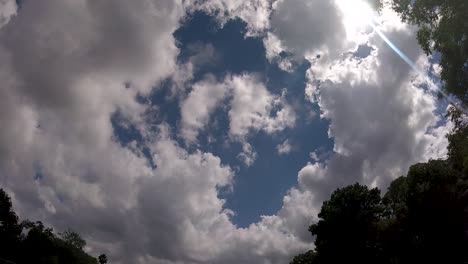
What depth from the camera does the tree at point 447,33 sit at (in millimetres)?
14188

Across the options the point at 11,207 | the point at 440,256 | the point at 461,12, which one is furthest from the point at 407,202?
the point at 11,207

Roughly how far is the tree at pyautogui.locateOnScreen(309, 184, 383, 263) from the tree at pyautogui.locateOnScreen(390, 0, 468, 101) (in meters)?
35.8

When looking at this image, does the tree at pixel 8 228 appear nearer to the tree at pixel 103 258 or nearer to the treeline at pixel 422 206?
the tree at pixel 103 258

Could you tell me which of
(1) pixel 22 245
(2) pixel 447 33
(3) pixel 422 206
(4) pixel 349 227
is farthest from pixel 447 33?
(1) pixel 22 245

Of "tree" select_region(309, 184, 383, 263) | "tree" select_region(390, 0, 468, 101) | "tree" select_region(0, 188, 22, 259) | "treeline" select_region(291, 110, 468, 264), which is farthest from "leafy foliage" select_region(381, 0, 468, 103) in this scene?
Result: "tree" select_region(0, 188, 22, 259)

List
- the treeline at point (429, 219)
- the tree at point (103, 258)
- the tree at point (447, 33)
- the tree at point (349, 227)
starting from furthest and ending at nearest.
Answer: the tree at point (103, 258)
the tree at point (349, 227)
the treeline at point (429, 219)
the tree at point (447, 33)

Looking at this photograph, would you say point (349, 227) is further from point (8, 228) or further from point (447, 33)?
point (8, 228)

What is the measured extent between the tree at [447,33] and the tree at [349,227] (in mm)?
35756

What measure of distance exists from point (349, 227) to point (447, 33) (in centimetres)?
4240

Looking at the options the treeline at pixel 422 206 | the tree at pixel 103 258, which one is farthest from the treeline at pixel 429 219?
the tree at pixel 103 258

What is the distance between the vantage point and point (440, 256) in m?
35.9

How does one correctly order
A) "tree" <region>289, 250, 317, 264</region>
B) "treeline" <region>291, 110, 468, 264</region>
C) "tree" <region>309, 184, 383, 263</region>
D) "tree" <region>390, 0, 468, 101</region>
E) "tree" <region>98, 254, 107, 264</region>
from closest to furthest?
"tree" <region>390, 0, 468, 101</region> → "treeline" <region>291, 110, 468, 264</region> → "tree" <region>309, 184, 383, 263</region> → "tree" <region>289, 250, 317, 264</region> → "tree" <region>98, 254, 107, 264</region>

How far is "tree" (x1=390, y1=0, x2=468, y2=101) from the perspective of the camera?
14.2 metres

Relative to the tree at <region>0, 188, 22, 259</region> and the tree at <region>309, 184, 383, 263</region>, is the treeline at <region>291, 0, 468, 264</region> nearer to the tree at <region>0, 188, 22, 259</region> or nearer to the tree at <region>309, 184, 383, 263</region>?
the tree at <region>309, 184, 383, 263</region>
